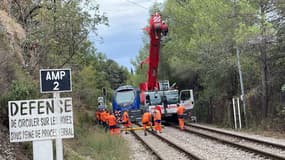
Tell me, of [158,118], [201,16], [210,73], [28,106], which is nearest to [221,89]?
[210,73]

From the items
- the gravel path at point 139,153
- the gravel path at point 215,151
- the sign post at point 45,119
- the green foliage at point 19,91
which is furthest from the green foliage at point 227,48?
the sign post at point 45,119

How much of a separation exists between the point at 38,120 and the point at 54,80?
29.8 inches

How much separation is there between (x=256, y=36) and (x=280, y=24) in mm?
1433

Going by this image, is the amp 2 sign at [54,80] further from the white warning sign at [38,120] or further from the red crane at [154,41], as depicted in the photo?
the red crane at [154,41]

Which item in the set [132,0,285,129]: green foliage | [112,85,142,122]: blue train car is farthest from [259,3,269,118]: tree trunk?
[112,85,142,122]: blue train car

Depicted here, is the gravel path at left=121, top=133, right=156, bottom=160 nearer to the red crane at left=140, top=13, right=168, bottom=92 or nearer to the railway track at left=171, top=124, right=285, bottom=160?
the railway track at left=171, top=124, right=285, bottom=160

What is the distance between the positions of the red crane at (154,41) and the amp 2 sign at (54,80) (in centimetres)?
2022

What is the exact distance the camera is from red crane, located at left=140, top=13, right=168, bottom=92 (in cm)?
2854

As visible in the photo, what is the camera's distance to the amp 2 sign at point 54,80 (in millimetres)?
8320

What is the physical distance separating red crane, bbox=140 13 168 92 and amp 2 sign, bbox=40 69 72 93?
20.2 m

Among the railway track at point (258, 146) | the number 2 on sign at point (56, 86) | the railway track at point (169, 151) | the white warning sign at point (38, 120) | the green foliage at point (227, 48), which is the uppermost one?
the green foliage at point (227, 48)

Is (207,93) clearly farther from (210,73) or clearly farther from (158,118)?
(158,118)

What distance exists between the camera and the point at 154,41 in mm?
30719

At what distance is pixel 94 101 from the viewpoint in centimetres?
4547
